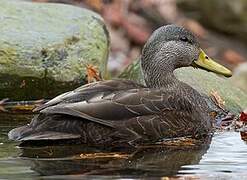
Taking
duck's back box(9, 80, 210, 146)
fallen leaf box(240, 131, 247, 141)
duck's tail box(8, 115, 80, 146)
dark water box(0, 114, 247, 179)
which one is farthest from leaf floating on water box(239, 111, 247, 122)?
duck's tail box(8, 115, 80, 146)

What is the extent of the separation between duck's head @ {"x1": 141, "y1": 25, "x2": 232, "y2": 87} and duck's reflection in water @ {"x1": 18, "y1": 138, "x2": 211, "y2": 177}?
0.78 meters

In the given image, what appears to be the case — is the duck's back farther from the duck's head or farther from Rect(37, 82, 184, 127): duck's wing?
the duck's head

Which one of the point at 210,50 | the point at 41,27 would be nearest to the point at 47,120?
the point at 41,27

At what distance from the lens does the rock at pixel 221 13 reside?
16172 mm

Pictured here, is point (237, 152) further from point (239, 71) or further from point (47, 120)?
point (239, 71)

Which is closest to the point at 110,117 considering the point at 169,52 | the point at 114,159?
the point at 114,159

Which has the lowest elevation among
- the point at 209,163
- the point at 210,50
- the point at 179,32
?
the point at 210,50

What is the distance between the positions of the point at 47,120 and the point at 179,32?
1434mm

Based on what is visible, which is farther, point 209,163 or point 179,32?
point 179,32

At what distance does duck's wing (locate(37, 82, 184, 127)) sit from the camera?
6.56 meters

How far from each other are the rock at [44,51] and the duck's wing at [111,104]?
165 cm

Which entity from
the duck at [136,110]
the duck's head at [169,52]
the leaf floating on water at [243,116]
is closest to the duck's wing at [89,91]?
the duck at [136,110]

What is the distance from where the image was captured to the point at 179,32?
7.39 meters

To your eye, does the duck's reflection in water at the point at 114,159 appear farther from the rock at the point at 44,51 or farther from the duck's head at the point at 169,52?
the rock at the point at 44,51
